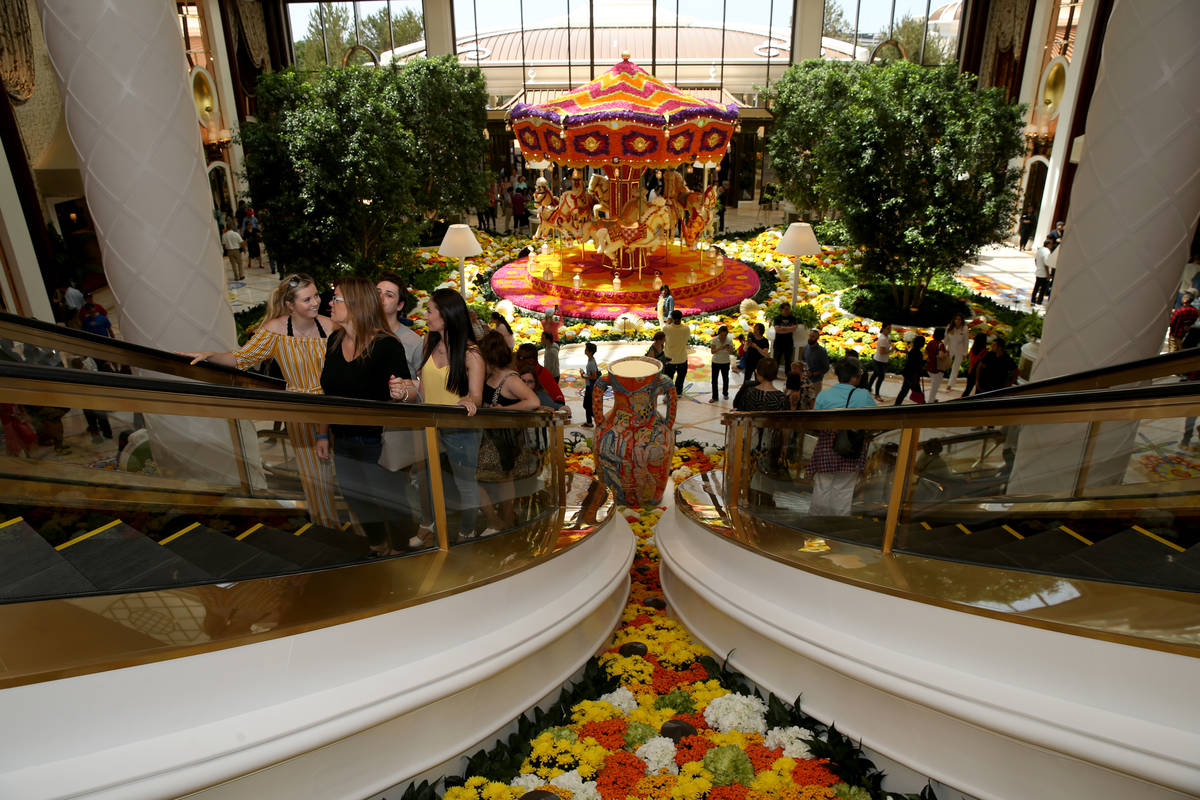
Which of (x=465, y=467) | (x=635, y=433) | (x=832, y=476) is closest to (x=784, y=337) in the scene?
(x=635, y=433)

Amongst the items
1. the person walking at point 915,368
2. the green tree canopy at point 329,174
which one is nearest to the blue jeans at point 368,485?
the person walking at point 915,368

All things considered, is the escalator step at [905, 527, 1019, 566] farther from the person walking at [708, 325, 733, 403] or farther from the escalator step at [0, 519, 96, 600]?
the person walking at [708, 325, 733, 403]

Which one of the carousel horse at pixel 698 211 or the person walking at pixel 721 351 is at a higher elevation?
the carousel horse at pixel 698 211

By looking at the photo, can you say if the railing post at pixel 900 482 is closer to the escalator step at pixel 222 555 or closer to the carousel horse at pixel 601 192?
the escalator step at pixel 222 555

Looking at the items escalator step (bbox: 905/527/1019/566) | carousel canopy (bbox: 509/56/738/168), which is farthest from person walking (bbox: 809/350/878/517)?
carousel canopy (bbox: 509/56/738/168)

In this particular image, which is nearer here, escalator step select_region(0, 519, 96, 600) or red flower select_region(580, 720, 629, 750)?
escalator step select_region(0, 519, 96, 600)

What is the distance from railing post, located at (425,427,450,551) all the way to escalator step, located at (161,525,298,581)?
53 centimetres

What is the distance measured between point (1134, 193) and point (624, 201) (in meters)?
11.7

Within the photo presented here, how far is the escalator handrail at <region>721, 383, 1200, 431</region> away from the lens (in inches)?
69.1

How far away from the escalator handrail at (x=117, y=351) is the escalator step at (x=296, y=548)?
0.65 m

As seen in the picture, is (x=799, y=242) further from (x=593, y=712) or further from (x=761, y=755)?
(x=761, y=755)

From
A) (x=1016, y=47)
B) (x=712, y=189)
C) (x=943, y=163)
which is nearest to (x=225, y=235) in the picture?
(x=712, y=189)

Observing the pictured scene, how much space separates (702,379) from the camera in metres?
10.2

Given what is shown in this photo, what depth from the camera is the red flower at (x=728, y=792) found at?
8.16ft
